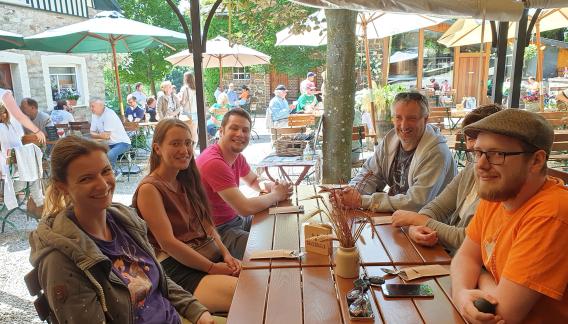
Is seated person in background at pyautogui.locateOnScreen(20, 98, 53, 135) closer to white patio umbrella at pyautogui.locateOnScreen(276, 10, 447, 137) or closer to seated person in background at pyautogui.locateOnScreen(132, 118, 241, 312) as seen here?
white patio umbrella at pyautogui.locateOnScreen(276, 10, 447, 137)

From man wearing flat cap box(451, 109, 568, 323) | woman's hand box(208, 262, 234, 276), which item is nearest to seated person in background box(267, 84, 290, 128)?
woman's hand box(208, 262, 234, 276)

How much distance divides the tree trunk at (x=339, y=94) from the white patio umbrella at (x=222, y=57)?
4.62 metres

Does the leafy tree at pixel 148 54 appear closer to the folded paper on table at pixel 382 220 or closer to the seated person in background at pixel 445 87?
the seated person in background at pixel 445 87

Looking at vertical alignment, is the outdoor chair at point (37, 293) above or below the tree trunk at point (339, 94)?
below

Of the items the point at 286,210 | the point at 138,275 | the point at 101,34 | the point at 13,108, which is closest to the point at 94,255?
the point at 138,275

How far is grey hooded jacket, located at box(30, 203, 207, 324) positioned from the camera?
1.30 m

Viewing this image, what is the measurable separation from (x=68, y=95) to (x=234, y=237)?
12401 millimetres

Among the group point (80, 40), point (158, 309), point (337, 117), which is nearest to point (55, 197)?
point (158, 309)

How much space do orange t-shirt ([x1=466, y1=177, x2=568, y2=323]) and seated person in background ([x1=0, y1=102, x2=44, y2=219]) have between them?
4915 millimetres

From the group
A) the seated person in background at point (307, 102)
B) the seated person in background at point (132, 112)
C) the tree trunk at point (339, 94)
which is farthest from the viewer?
the seated person in background at point (132, 112)

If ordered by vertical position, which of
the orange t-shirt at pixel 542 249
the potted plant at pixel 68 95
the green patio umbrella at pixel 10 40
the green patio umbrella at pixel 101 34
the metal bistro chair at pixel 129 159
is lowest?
the metal bistro chair at pixel 129 159

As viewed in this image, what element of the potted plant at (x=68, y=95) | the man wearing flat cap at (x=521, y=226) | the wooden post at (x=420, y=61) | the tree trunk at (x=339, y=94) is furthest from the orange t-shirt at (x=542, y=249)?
the wooden post at (x=420, y=61)

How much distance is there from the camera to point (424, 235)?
197 centimetres

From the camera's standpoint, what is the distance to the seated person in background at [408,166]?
2514 millimetres
